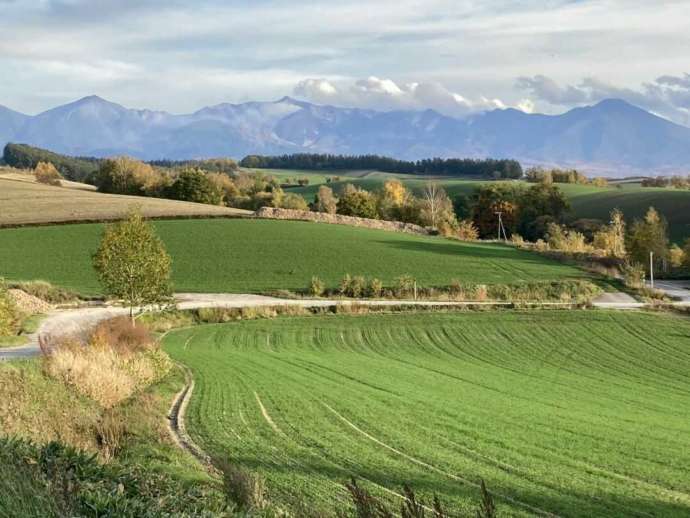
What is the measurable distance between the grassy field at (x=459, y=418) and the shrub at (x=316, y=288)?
17735 mm

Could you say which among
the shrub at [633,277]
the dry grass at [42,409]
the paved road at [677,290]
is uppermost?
the dry grass at [42,409]

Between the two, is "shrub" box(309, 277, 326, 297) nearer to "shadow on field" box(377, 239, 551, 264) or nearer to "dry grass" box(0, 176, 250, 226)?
"shadow on field" box(377, 239, 551, 264)

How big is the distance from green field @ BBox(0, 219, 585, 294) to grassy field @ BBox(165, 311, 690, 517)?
2280 cm

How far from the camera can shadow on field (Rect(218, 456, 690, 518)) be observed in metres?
11.0

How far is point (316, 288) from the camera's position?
57.2m

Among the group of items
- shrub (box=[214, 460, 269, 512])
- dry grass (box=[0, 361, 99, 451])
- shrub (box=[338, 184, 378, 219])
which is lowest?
dry grass (box=[0, 361, 99, 451])

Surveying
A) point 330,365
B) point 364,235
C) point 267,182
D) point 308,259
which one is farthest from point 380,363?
point 267,182

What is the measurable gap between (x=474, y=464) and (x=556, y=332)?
30866 millimetres

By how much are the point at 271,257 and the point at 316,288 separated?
492 inches

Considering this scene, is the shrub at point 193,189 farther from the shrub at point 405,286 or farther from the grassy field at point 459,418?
the grassy field at point 459,418

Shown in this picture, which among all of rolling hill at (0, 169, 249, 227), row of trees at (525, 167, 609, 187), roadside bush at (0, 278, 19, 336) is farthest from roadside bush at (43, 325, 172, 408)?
row of trees at (525, 167, 609, 187)

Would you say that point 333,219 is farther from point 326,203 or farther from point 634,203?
point 634,203

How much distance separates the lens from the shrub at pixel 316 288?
5700 centimetres

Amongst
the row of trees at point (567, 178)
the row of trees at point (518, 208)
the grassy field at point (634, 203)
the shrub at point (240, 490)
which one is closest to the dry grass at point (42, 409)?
the shrub at point (240, 490)
